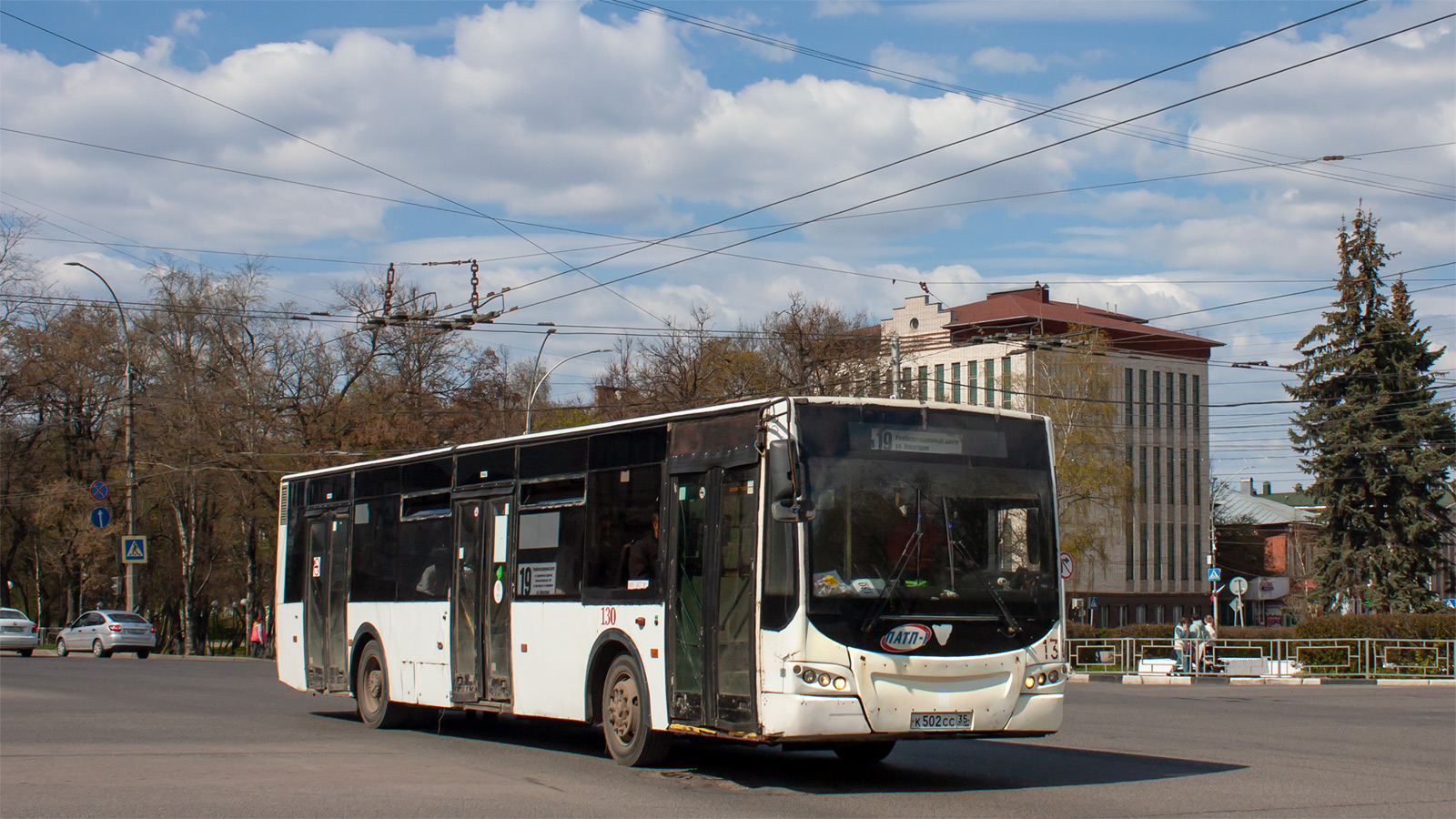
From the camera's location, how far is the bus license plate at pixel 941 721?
10070 millimetres

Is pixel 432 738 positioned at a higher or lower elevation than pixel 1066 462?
lower

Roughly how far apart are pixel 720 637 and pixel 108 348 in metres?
46.7

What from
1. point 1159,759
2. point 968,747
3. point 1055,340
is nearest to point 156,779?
point 968,747

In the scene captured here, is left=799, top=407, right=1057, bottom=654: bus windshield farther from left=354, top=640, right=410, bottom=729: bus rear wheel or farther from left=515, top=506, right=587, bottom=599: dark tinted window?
left=354, top=640, right=410, bottom=729: bus rear wheel

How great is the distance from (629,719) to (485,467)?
12.0 ft

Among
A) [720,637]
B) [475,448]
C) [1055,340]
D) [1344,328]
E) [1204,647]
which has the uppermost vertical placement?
[1344,328]

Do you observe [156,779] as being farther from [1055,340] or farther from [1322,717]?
[1055,340]

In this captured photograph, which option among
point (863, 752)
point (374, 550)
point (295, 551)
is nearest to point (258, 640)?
point (295, 551)

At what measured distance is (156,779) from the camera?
10.5 m

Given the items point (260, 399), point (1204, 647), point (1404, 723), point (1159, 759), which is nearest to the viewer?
Result: point (1159, 759)

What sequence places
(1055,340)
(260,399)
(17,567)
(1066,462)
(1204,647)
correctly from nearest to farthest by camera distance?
(1055,340)
(1204,647)
(260,399)
(1066,462)
(17,567)

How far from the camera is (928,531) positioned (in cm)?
1042

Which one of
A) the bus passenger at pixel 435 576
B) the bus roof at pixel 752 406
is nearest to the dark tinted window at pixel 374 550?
the bus passenger at pixel 435 576

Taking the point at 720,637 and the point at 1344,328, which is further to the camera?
the point at 1344,328
